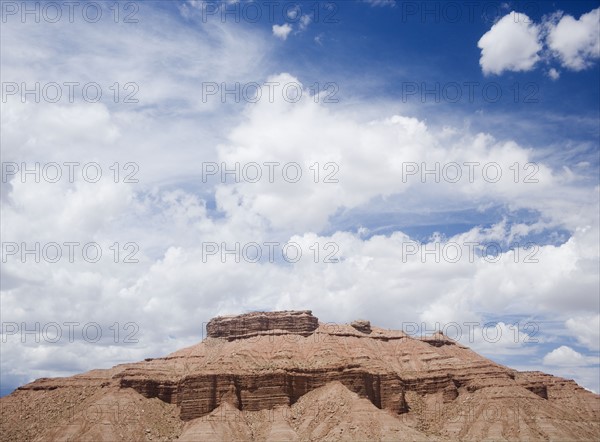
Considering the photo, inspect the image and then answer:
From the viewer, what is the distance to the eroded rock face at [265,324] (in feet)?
618

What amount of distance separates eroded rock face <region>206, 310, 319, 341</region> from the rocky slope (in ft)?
9.11

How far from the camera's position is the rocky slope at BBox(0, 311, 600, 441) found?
137 m

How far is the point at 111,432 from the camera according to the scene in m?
135

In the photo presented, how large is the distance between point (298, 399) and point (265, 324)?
42.7 metres

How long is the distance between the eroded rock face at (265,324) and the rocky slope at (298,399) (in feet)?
9.11

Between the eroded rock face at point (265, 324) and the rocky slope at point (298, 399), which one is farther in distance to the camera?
the eroded rock face at point (265, 324)

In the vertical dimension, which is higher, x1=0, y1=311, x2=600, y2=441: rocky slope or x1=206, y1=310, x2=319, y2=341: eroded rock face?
x1=206, y1=310, x2=319, y2=341: eroded rock face

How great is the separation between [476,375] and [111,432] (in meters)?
90.0

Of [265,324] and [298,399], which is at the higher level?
[265,324]

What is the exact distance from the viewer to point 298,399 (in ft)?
496

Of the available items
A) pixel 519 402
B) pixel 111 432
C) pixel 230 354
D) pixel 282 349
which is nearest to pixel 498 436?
pixel 519 402

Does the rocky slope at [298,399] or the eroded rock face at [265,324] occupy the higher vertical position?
the eroded rock face at [265,324]

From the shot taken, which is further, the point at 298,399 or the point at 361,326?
the point at 361,326

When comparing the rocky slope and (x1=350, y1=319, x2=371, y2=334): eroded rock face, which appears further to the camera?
(x1=350, y1=319, x2=371, y2=334): eroded rock face
